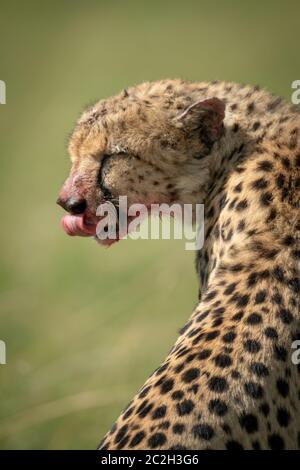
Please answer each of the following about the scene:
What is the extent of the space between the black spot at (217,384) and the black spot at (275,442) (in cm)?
14

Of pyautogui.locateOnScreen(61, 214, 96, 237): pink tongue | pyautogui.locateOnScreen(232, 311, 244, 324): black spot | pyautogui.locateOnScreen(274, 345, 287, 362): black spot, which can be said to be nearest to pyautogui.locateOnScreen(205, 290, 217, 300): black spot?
pyautogui.locateOnScreen(232, 311, 244, 324): black spot

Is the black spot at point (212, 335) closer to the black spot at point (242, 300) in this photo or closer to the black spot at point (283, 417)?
the black spot at point (242, 300)

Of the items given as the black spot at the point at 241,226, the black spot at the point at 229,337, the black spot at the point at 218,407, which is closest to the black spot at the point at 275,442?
the black spot at the point at 218,407

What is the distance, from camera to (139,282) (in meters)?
5.54

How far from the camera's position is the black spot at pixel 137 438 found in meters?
2.21

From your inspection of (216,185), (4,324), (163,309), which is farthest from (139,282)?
(216,185)

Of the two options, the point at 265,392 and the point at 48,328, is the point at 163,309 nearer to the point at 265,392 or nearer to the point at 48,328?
the point at 48,328

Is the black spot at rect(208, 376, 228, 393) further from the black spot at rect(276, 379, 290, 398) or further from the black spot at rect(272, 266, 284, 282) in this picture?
the black spot at rect(272, 266, 284, 282)

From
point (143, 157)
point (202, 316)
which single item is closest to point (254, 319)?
point (202, 316)

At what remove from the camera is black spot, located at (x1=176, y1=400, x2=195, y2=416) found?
2219mm

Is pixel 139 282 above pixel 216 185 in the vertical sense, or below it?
below
